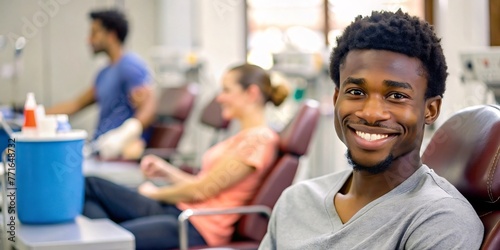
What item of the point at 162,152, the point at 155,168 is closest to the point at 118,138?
the point at 162,152

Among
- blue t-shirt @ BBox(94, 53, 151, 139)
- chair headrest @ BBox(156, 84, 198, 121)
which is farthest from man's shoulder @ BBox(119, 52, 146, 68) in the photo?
chair headrest @ BBox(156, 84, 198, 121)

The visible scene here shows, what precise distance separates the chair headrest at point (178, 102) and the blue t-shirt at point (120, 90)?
367 millimetres

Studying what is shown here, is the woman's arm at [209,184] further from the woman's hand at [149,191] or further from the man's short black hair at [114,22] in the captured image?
the man's short black hair at [114,22]

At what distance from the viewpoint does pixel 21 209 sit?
195cm

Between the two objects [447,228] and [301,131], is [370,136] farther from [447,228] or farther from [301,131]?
[301,131]

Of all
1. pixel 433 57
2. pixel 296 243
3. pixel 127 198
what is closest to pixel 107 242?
pixel 296 243

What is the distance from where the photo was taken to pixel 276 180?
2576mm

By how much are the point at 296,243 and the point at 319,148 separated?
10.9 ft

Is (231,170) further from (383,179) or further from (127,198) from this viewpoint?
(383,179)

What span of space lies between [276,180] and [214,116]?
1.75m

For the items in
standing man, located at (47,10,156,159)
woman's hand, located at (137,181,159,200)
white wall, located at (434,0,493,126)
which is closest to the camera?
woman's hand, located at (137,181,159,200)

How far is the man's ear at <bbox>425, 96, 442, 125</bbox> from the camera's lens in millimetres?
1401

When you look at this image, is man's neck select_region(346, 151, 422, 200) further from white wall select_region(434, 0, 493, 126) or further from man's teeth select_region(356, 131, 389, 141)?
white wall select_region(434, 0, 493, 126)

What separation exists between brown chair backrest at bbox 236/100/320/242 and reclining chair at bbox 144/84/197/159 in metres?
1.66
